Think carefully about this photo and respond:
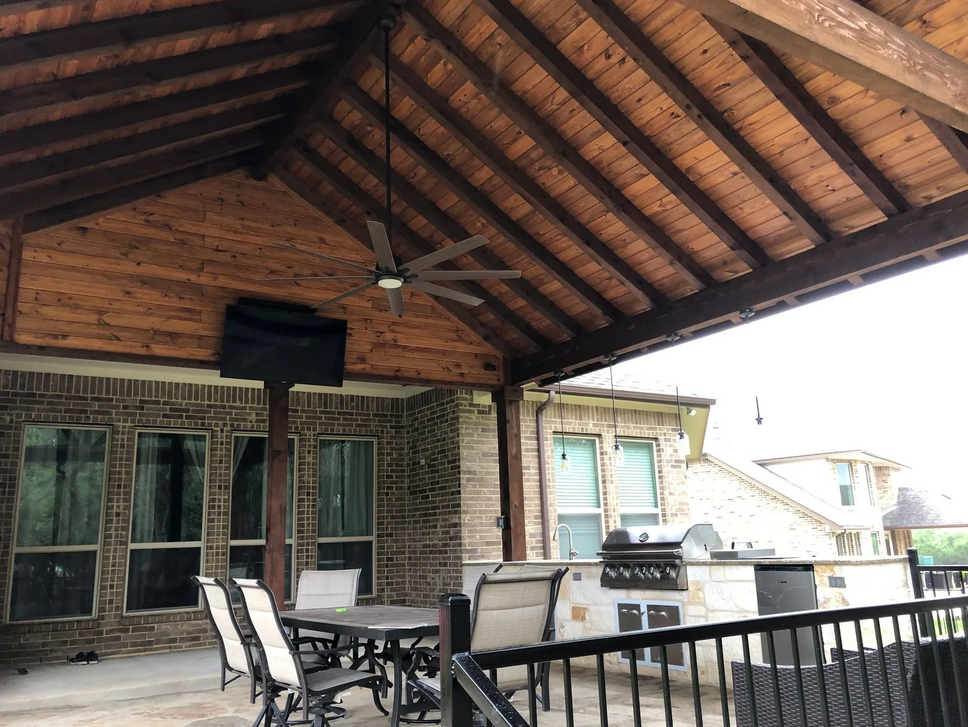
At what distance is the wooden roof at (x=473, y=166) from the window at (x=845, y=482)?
36.0ft

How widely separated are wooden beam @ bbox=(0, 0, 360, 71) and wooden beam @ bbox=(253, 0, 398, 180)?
0.59m

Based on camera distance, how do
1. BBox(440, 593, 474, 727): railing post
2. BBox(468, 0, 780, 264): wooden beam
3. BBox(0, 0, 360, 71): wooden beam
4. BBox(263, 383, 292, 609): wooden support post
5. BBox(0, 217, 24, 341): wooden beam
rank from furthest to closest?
BBox(263, 383, 292, 609): wooden support post, BBox(0, 217, 24, 341): wooden beam, BBox(468, 0, 780, 264): wooden beam, BBox(0, 0, 360, 71): wooden beam, BBox(440, 593, 474, 727): railing post

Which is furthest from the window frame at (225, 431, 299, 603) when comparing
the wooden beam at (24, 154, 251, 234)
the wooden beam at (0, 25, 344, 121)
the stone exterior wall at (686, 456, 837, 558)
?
the stone exterior wall at (686, 456, 837, 558)

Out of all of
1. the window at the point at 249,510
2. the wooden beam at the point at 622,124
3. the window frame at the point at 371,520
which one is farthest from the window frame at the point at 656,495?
the wooden beam at the point at 622,124

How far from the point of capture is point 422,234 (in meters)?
7.49

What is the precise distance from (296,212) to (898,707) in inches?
254

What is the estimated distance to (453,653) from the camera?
178 cm

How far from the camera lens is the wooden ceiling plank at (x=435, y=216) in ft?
21.7

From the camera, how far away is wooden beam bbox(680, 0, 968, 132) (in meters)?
2.48

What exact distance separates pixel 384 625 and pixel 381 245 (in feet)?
7.52

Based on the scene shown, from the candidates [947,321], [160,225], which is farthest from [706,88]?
[947,321]

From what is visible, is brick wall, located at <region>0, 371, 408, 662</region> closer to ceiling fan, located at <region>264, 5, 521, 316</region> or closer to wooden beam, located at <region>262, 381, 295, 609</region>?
wooden beam, located at <region>262, 381, 295, 609</region>

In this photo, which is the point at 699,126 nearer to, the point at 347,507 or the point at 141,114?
the point at 141,114

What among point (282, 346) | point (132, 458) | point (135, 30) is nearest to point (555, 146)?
point (135, 30)
